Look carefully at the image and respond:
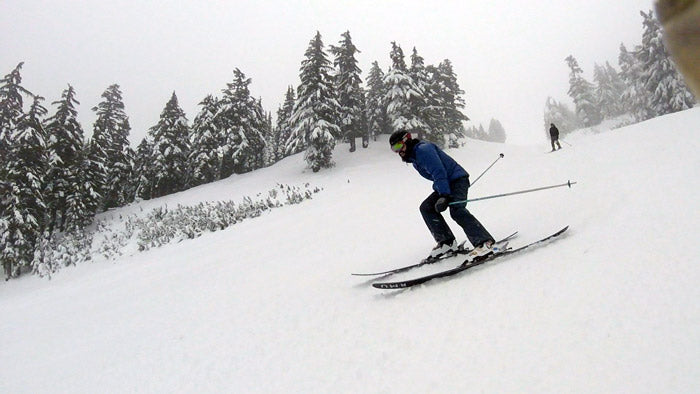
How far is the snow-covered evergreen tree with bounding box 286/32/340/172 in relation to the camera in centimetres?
2794

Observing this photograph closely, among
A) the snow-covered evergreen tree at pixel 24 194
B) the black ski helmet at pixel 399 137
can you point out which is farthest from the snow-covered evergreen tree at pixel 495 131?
the black ski helmet at pixel 399 137

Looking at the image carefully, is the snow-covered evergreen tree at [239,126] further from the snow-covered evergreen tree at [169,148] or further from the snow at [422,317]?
the snow at [422,317]

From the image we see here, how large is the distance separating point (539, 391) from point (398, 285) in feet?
7.17

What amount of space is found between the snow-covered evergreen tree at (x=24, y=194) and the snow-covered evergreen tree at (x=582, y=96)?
227 ft

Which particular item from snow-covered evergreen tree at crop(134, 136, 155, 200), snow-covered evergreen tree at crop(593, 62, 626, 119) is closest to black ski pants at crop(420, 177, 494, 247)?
snow-covered evergreen tree at crop(134, 136, 155, 200)

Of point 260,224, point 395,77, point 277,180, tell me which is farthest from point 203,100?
point 260,224

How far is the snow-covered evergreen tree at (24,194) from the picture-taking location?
19438mm

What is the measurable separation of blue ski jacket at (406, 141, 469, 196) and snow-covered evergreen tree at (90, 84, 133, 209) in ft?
104

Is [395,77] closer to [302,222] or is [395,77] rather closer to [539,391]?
[302,222]

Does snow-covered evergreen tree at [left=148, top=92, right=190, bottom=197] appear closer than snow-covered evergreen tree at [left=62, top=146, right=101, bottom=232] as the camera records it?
No

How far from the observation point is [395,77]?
31203 mm

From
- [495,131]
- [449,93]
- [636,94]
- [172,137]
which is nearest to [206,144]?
[172,137]

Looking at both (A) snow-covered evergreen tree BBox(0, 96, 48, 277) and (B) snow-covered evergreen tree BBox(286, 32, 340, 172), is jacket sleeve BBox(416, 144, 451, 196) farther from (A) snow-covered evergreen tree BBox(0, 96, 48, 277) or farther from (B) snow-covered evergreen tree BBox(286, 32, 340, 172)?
(A) snow-covered evergreen tree BBox(0, 96, 48, 277)

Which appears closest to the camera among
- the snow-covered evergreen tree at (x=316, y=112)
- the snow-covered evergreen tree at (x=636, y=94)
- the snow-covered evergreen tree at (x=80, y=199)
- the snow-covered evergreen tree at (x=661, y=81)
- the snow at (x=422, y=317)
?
the snow at (x=422, y=317)
